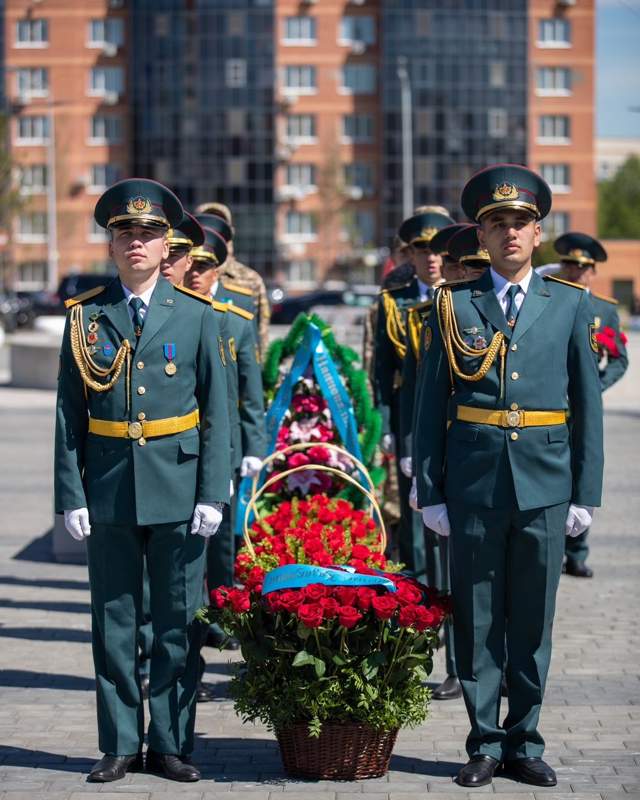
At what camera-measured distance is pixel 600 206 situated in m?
133

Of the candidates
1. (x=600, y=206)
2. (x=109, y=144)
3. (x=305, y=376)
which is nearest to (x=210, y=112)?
(x=109, y=144)

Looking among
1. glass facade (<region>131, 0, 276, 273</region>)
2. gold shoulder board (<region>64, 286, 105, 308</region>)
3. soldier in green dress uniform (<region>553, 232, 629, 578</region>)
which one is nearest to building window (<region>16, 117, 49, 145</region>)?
glass facade (<region>131, 0, 276, 273</region>)

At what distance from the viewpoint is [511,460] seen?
5898mm

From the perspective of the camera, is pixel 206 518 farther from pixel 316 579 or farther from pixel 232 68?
pixel 232 68

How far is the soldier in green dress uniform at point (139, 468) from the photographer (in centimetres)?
595

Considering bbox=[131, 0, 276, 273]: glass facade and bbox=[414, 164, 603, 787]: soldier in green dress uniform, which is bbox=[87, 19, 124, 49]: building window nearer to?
bbox=[131, 0, 276, 273]: glass facade

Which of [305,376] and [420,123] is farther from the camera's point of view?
[420,123]

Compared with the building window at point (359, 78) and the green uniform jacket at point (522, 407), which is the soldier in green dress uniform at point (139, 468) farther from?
the building window at point (359, 78)

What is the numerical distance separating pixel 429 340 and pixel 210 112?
7828 centimetres

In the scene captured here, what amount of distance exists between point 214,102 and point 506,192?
258 feet

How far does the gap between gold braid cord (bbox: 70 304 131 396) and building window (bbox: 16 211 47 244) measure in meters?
79.3

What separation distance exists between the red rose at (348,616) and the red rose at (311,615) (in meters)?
0.07

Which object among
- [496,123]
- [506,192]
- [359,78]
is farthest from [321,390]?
[359,78]

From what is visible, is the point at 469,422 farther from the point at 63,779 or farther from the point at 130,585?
the point at 63,779
